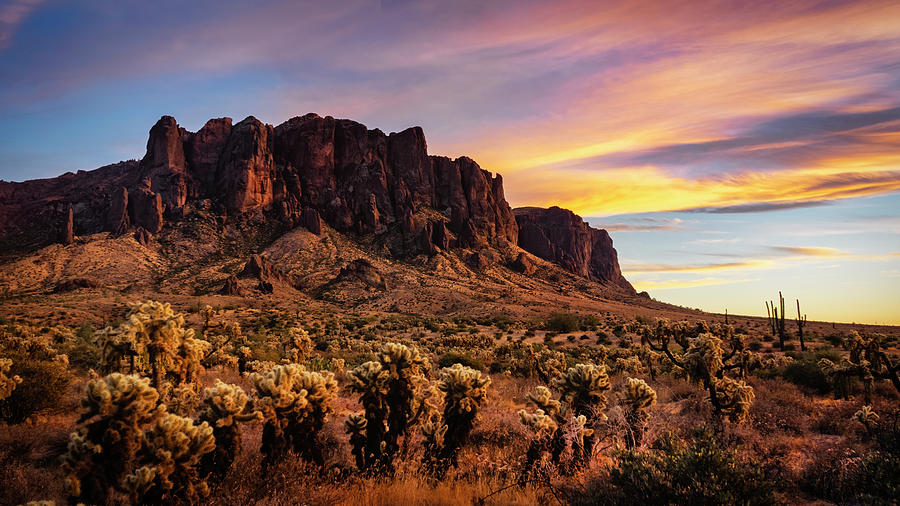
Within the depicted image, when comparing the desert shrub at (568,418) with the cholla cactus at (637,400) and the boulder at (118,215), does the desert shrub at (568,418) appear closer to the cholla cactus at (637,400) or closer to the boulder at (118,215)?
the cholla cactus at (637,400)

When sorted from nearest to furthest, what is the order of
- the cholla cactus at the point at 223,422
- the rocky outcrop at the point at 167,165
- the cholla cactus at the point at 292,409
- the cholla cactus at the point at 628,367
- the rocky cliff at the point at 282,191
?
1. the cholla cactus at the point at 223,422
2. the cholla cactus at the point at 292,409
3. the cholla cactus at the point at 628,367
4. the rocky cliff at the point at 282,191
5. the rocky outcrop at the point at 167,165

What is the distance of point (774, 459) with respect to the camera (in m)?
8.57

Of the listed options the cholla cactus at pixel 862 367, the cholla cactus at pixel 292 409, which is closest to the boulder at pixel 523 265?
the cholla cactus at pixel 862 367

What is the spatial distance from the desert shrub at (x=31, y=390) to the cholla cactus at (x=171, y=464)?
573 centimetres

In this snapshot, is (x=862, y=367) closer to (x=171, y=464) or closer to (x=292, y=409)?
(x=292, y=409)

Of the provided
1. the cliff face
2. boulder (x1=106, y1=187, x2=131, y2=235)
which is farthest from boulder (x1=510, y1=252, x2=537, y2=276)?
boulder (x1=106, y1=187, x2=131, y2=235)

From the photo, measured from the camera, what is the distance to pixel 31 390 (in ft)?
30.1

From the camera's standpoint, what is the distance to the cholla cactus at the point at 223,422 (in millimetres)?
5977

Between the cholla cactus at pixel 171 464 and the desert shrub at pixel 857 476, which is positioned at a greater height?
the cholla cactus at pixel 171 464

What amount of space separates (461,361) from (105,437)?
1602 centimetres

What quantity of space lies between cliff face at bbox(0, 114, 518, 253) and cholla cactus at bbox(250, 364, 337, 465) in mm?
92765

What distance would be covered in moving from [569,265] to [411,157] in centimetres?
6110

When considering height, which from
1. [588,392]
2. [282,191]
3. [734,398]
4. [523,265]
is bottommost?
[734,398]

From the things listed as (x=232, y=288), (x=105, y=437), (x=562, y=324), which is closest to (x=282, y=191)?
(x=232, y=288)
